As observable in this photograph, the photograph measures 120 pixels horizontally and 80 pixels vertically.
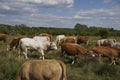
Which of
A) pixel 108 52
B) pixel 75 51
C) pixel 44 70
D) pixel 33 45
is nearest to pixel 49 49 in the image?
pixel 33 45

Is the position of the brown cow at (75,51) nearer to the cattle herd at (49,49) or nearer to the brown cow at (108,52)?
the cattle herd at (49,49)

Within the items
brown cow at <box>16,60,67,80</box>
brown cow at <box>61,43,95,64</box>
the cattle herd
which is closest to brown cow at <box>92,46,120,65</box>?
the cattle herd

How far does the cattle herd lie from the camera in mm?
8461

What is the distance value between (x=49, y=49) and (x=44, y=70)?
12.5 m

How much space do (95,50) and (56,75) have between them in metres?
10.7

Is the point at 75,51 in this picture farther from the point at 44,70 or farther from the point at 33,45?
the point at 44,70

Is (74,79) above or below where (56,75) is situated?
below

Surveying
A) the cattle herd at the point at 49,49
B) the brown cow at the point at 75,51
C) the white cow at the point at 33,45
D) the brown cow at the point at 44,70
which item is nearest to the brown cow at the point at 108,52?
the cattle herd at the point at 49,49

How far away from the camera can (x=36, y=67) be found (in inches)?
343

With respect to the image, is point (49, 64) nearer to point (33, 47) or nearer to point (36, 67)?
point (36, 67)

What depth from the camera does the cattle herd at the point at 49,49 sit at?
333 inches

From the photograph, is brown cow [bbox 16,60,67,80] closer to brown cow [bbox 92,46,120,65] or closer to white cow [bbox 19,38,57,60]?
brown cow [bbox 92,46,120,65]

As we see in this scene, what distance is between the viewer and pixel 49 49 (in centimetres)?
2103

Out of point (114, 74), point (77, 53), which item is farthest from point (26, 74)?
point (77, 53)
